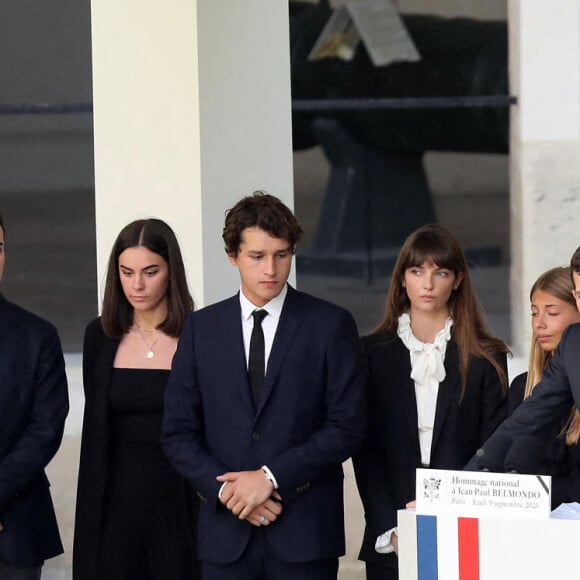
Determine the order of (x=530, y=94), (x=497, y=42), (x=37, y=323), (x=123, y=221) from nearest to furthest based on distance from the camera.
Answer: (x=37, y=323), (x=123, y=221), (x=530, y=94), (x=497, y=42)

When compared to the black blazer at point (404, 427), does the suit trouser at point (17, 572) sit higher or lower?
lower

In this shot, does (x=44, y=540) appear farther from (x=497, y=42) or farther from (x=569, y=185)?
(x=497, y=42)

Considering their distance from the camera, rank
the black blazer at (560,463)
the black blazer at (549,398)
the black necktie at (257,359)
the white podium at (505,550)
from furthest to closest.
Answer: the black blazer at (560,463) < the black necktie at (257,359) < the black blazer at (549,398) < the white podium at (505,550)

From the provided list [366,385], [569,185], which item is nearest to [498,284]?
[569,185]

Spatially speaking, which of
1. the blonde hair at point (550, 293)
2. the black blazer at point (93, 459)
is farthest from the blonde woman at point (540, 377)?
the black blazer at point (93, 459)

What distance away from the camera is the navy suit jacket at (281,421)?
13.4 ft

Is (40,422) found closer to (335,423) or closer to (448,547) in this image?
(335,423)

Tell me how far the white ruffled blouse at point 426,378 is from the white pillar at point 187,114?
3.62 ft

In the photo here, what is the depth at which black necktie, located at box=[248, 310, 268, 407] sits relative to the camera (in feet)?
13.7

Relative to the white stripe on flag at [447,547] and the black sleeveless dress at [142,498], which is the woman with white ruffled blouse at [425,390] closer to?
the black sleeveless dress at [142,498]

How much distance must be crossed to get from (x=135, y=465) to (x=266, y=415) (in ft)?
1.97

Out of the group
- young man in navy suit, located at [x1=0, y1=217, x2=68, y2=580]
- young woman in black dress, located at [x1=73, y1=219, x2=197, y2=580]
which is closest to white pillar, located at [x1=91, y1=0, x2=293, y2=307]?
young woman in black dress, located at [x1=73, y1=219, x2=197, y2=580]

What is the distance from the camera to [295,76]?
838cm

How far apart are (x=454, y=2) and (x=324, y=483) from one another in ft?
15.9
